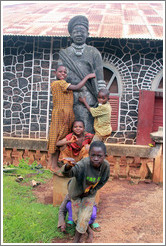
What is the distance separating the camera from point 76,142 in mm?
3232

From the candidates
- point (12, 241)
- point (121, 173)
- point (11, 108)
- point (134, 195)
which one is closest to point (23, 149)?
point (11, 108)

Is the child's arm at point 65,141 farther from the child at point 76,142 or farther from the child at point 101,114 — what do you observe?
the child at point 101,114

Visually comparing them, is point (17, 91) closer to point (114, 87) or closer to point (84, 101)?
point (114, 87)

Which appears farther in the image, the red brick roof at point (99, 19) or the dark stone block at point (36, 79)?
the dark stone block at point (36, 79)

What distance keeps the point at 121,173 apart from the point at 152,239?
9.23ft

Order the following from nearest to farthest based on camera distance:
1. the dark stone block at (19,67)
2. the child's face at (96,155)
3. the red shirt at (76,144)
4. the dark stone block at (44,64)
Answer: the child's face at (96,155) < the red shirt at (76,144) < the dark stone block at (44,64) < the dark stone block at (19,67)

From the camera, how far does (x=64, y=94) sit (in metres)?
3.25

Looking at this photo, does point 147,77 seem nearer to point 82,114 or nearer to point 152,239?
point 82,114

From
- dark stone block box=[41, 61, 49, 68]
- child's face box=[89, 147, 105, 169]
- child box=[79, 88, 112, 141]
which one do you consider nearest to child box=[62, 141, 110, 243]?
child's face box=[89, 147, 105, 169]

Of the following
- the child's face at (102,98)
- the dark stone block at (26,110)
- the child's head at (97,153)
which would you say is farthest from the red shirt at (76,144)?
the dark stone block at (26,110)

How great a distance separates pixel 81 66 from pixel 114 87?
4.66 m

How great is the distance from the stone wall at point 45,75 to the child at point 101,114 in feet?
15.0

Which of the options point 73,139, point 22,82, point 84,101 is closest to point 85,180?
point 73,139

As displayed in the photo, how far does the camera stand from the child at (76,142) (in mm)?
3129
